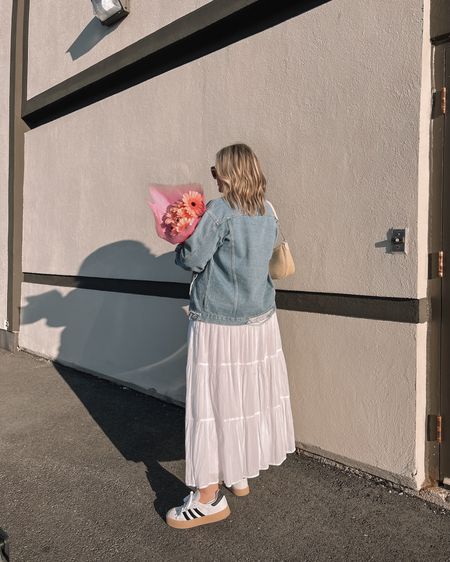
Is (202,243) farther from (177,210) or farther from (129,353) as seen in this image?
(129,353)

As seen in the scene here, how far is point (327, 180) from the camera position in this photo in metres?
3.12

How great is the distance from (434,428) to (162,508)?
1.59 m

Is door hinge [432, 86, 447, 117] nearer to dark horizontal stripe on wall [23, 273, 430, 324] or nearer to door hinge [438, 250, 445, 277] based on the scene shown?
door hinge [438, 250, 445, 277]

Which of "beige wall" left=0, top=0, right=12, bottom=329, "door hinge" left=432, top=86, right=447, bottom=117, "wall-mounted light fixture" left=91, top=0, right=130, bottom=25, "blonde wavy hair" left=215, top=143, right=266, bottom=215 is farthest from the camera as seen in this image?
"beige wall" left=0, top=0, right=12, bottom=329

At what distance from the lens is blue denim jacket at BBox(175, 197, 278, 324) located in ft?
7.93

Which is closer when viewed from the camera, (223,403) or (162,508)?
(223,403)

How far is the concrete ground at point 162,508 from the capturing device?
237 cm

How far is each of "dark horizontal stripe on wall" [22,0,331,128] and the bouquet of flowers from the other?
1.71 metres

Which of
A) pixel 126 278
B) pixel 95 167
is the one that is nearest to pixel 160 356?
pixel 126 278

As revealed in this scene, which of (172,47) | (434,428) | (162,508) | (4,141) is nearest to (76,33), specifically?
(172,47)

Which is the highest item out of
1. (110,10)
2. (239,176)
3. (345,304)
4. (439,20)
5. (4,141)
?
(110,10)

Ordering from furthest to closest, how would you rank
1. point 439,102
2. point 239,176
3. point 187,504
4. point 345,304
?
point 345,304 → point 439,102 → point 187,504 → point 239,176

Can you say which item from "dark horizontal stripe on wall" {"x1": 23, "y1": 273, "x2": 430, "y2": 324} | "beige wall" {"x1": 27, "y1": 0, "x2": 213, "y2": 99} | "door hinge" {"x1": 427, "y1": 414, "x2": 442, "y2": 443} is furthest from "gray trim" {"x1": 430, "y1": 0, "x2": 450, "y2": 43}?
"door hinge" {"x1": 427, "y1": 414, "x2": 442, "y2": 443}

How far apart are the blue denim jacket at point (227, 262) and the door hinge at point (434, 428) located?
1158 mm
